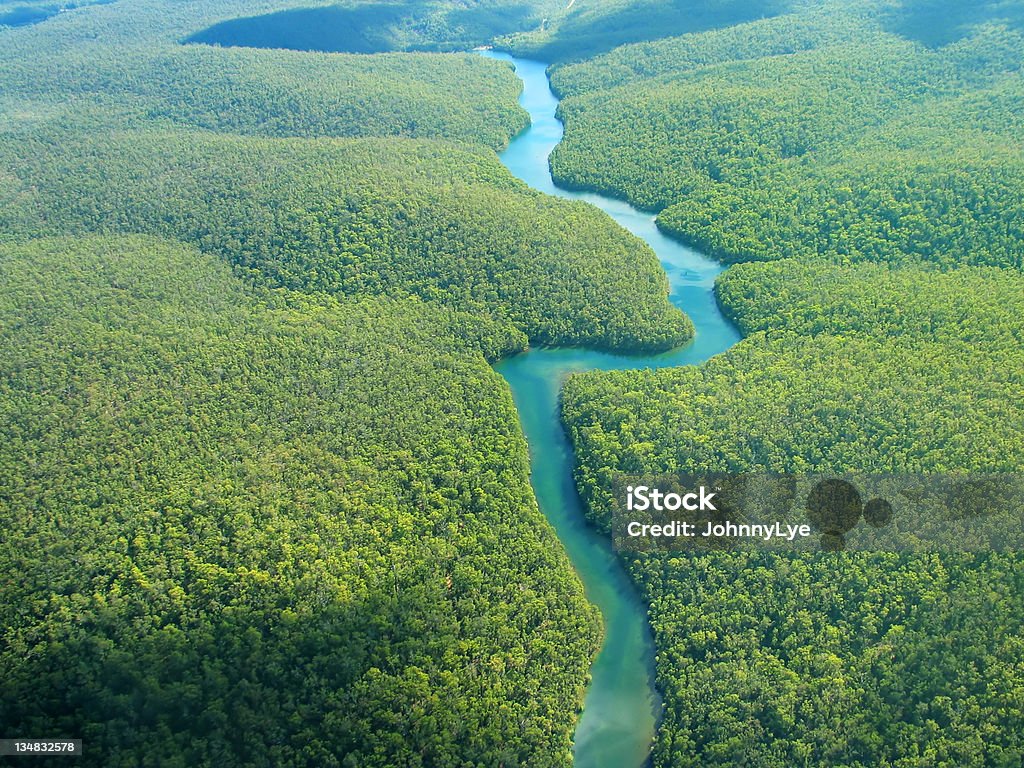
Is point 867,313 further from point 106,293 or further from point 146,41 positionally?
point 146,41

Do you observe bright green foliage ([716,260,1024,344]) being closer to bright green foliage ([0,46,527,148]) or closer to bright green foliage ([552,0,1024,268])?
bright green foliage ([552,0,1024,268])

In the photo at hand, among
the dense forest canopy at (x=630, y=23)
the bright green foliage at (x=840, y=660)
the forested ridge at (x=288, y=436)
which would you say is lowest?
the bright green foliage at (x=840, y=660)

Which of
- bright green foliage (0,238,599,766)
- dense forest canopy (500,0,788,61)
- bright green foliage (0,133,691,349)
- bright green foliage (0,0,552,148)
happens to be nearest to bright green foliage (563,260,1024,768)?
bright green foliage (0,238,599,766)

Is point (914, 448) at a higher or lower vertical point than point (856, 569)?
higher

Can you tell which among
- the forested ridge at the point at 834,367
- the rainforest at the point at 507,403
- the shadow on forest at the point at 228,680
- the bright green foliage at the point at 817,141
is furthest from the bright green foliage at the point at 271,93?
the shadow on forest at the point at 228,680

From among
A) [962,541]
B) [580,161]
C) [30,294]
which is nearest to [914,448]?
[962,541]

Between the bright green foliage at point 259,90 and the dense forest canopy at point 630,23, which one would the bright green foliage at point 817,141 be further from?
the bright green foliage at point 259,90
